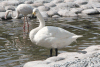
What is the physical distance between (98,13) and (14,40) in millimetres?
10639

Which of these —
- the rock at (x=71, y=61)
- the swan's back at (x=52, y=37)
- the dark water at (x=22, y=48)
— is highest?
the swan's back at (x=52, y=37)

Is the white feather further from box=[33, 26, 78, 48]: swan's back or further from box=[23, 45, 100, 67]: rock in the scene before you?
box=[23, 45, 100, 67]: rock

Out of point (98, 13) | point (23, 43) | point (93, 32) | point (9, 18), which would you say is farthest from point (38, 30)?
point (98, 13)

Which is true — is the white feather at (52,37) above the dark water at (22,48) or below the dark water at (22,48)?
above

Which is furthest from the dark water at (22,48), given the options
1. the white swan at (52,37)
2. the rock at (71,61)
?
the rock at (71,61)

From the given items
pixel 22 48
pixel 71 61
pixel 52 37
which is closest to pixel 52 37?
pixel 52 37

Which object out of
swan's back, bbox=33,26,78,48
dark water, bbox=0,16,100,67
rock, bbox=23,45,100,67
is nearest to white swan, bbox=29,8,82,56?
swan's back, bbox=33,26,78,48

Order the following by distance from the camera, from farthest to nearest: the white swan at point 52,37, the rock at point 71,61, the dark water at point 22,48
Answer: the dark water at point 22,48, the white swan at point 52,37, the rock at point 71,61

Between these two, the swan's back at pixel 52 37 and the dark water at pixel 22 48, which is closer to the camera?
the swan's back at pixel 52 37

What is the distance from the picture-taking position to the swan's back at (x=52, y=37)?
610cm

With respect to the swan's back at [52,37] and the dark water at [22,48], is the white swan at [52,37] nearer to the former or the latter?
the swan's back at [52,37]

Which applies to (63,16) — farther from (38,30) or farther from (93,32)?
(38,30)

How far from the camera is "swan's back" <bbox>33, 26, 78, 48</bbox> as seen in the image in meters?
6.10

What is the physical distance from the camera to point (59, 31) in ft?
20.7
